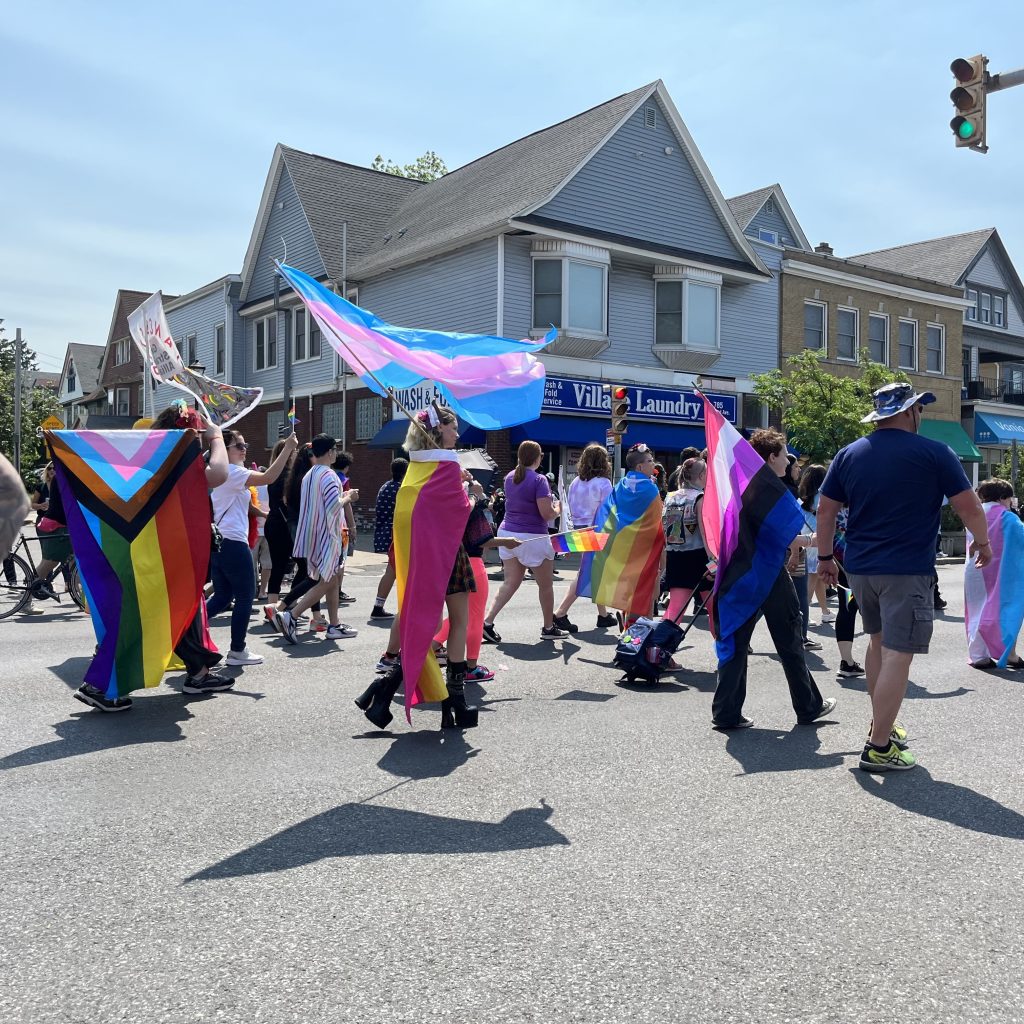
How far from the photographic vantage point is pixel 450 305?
26656mm

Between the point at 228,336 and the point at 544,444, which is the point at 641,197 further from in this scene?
the point at 228,336

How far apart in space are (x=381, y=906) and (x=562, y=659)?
18.0 feet

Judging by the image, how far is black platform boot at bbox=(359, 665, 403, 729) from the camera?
20.1 ft

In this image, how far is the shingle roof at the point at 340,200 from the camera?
30938mm

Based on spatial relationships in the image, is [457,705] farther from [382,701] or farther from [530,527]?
[530,527]

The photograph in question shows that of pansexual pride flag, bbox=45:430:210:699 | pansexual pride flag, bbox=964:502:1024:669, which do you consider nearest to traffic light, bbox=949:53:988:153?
pansexual pride flag, bbox=964:502:1024:669

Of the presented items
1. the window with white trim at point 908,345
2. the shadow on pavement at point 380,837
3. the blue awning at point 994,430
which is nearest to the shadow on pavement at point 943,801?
the shadow on pavement at point 380,837

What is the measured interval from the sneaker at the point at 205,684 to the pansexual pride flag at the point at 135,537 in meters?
0.64

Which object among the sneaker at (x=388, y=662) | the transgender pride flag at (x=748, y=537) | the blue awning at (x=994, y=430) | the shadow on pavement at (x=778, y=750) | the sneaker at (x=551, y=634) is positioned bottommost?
the sneaker at (x=551, y=634)

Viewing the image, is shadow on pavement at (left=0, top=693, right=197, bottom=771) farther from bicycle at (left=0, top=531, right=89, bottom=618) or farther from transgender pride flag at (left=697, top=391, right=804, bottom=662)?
bicycle at (left=0, top=531, right=89, bottom=618)

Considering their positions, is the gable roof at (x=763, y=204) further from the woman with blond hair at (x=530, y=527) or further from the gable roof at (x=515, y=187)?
the woman with blond hair at (x=530, y=527)

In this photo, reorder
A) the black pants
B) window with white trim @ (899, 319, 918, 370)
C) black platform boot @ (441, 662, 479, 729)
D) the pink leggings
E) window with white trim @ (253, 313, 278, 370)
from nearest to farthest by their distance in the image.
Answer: black platform boot @ (441, 662, 479, 729) < the black pants < the pink leggings < window with white trim @ (253, 313, 278, 370) < window with white trim @ (899, 319, 918, 370)

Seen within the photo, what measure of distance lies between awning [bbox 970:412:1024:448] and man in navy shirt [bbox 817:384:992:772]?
124 feet

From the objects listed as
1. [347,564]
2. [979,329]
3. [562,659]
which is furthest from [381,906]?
[979,329]
